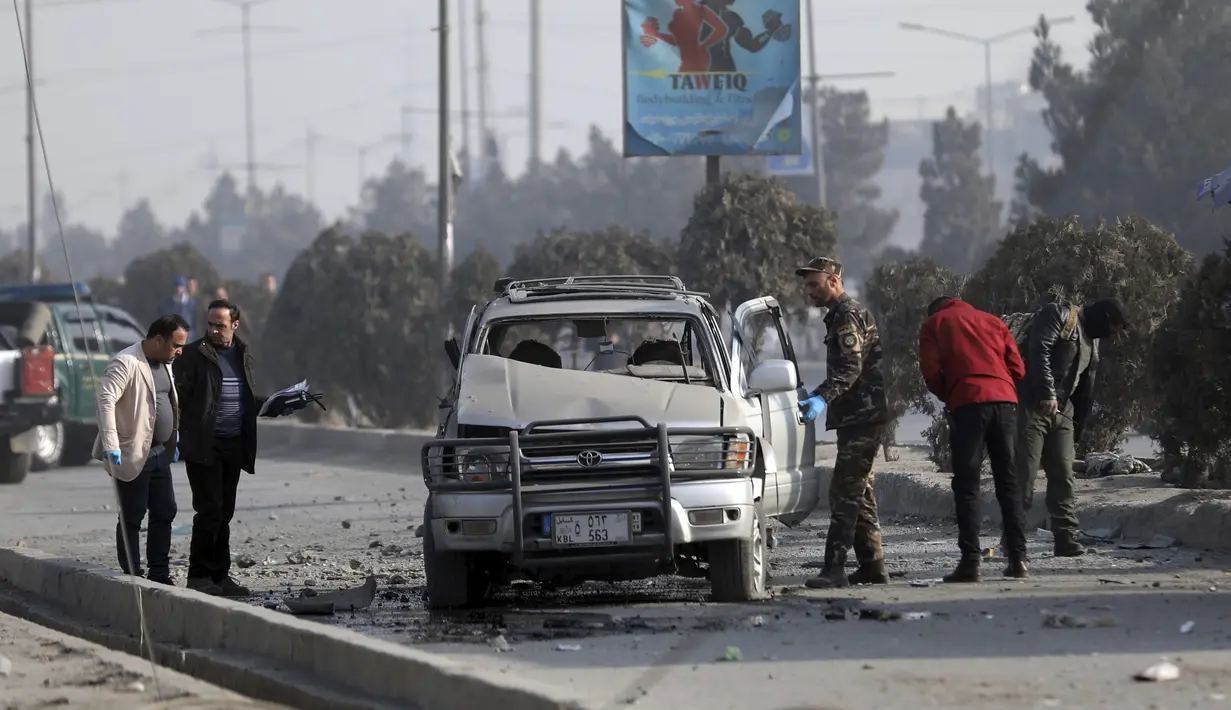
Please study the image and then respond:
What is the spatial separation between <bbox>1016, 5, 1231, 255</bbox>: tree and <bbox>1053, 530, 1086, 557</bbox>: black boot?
4392cm

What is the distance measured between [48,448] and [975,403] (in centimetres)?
1687

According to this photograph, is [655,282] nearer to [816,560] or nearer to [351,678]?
[816,560]

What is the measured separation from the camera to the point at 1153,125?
192 ft

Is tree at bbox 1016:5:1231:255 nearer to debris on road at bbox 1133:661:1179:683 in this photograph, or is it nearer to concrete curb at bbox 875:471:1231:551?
concrete curb at bbox 875:471:1231:551

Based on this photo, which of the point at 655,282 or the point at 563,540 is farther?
the point at 655,282

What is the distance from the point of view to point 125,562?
11.9m

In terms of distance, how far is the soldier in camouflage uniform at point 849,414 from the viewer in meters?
10.7

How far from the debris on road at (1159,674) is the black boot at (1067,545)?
480 cm

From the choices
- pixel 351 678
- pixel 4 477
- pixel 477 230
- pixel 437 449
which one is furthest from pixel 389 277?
pixel 477 230

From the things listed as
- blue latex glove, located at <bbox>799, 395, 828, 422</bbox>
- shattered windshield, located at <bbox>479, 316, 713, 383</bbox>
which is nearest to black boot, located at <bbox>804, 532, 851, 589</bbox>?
blue latex glove, located at <bbox>799, 395, 828, 422</bbox>

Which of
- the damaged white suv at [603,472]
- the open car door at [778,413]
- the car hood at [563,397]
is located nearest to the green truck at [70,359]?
the open car door at [778,413]

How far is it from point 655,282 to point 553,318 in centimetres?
254

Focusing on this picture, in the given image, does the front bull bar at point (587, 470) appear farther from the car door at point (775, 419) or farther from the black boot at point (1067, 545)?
the black boot at point (1067, 545)

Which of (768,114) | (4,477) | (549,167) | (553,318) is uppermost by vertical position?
(549,167)
